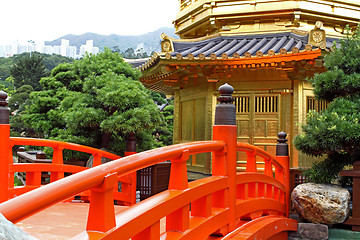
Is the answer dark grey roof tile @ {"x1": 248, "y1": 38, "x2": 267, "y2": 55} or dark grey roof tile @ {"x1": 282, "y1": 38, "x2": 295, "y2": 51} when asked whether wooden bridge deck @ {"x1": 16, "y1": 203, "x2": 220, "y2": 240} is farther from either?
dark grey roof tile @ {"x1": 282, "y1": 38, "x2": 295, "y2": 51}

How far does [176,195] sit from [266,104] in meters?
6.89

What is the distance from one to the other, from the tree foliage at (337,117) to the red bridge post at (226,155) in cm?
228

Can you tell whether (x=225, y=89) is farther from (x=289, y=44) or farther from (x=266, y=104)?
(x=266, y=104)

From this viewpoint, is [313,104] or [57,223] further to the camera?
[313,104]

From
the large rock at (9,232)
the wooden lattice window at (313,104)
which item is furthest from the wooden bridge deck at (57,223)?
the wooden lattice window at (313,104)

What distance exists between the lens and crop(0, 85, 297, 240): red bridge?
174 centimetres

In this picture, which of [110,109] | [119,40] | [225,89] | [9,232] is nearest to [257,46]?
[110,109]

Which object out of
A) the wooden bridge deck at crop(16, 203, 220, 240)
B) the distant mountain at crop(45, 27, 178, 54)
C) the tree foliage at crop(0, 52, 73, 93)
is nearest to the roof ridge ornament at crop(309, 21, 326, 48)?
the wooden bridge deck at crop(16, 203, 220, 240)

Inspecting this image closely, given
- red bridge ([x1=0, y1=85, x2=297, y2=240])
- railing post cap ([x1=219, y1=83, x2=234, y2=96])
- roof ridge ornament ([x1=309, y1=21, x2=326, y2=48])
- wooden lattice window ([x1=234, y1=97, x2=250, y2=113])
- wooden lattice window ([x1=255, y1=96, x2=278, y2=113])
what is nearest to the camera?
red bridge ([x1=0, y1=85, x2=297, y2=240])

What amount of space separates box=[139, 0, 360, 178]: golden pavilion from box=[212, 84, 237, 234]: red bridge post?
14.8 feet

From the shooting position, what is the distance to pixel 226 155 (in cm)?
346

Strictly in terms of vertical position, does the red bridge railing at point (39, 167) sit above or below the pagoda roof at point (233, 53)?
below

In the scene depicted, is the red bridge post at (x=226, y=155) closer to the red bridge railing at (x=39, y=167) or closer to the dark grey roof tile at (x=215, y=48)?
the red bridge railing at (x=39, y=167)

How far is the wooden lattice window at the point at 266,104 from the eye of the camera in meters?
8.95
